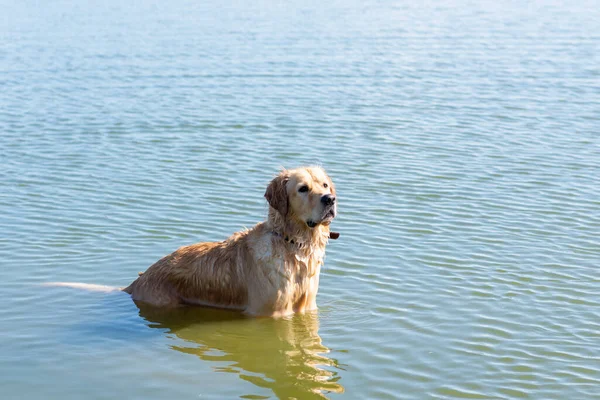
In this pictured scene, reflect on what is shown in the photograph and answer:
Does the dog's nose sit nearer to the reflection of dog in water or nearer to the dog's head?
the dog's head

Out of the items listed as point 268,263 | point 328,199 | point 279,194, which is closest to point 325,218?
point 328,199

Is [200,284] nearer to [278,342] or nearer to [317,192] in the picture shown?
[278,342]

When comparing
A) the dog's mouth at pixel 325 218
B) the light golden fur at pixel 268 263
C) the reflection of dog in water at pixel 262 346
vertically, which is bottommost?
the reflection of dog in water at pixel 262 346

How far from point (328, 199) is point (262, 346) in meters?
1.57

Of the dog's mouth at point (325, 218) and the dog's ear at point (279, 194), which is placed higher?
the dog's ear at point (279, 194)

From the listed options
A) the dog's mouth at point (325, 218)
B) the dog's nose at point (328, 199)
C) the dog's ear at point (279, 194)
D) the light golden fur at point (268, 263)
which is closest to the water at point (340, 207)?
the light golden fur at point (268, 263)

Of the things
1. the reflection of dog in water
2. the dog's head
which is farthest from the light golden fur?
the reflection of dog in water

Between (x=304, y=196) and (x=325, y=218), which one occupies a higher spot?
(x=304, y=196)

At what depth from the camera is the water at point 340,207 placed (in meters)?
8.00

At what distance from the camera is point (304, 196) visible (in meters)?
8.30

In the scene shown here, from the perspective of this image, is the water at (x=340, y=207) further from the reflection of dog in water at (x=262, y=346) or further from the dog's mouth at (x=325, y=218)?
the dog's mouth at (x=325, y=218)

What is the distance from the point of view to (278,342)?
8570mm

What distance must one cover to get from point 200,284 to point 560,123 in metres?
9.94

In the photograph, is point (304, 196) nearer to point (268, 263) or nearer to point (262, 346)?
point (268, 263)
